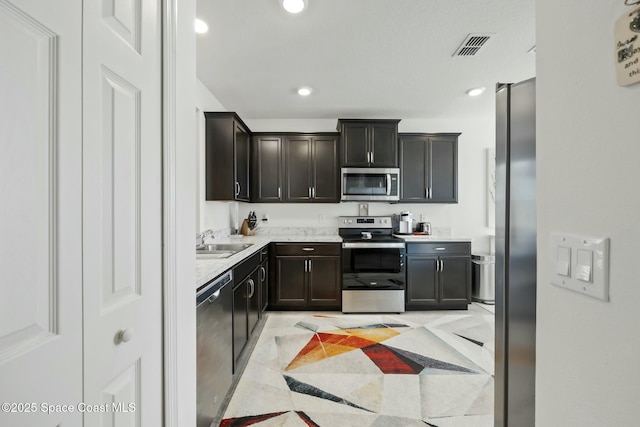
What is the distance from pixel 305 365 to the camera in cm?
226

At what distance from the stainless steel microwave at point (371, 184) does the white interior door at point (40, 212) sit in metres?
3.22

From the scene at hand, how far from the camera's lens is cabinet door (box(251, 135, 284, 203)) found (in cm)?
379

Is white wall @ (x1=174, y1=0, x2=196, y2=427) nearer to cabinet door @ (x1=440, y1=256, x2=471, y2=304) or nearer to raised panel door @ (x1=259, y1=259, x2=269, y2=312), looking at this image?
raised panel door @ (x1=259, y1=259, x2=269, y2=312)

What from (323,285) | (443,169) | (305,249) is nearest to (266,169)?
(305,249)

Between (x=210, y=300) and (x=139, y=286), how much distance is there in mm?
717

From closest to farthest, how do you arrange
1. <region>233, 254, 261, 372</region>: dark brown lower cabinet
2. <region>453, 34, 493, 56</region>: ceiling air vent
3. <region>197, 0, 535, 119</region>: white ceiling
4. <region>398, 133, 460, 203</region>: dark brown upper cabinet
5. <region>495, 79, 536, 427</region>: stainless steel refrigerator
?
<region>495, 79, 536, 427</region>: stainless steel refrigerator, <region>197, 0, 535, 119</region>: white ceiling, <region>233, 254, 261, 372</region>: dark brown lower cabinet, <region>453, 34, 493, 56</region>: ceiling air vent, <region>398, 133, 460, 203</region>: dark brown upper cabinet

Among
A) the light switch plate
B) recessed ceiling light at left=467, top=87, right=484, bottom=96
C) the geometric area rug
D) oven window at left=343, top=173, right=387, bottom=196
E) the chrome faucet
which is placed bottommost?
the geometric area rug

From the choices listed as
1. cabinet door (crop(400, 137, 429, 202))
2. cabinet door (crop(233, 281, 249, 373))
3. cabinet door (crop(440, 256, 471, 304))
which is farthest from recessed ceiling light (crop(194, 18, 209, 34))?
cabinet door (crop(440, 256, 471, 304))

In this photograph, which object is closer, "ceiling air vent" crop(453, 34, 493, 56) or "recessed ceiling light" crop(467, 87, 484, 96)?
"ceiling air vent" crop(453, 34, 493, 56)

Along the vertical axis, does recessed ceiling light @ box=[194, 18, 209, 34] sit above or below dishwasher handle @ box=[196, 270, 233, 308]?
above

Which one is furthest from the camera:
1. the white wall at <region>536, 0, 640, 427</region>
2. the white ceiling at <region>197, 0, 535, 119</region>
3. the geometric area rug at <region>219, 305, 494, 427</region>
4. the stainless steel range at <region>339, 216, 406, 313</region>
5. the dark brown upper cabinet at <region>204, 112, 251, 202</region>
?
the stainless steel range at <region>339, 216, 406, 313</region>

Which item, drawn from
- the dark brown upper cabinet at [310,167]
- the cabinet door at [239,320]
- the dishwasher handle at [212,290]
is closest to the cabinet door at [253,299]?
the cabinet door at [239,320]

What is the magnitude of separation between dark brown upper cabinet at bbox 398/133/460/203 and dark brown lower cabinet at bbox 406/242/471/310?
0.74 metres

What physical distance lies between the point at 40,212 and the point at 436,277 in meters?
3.69
